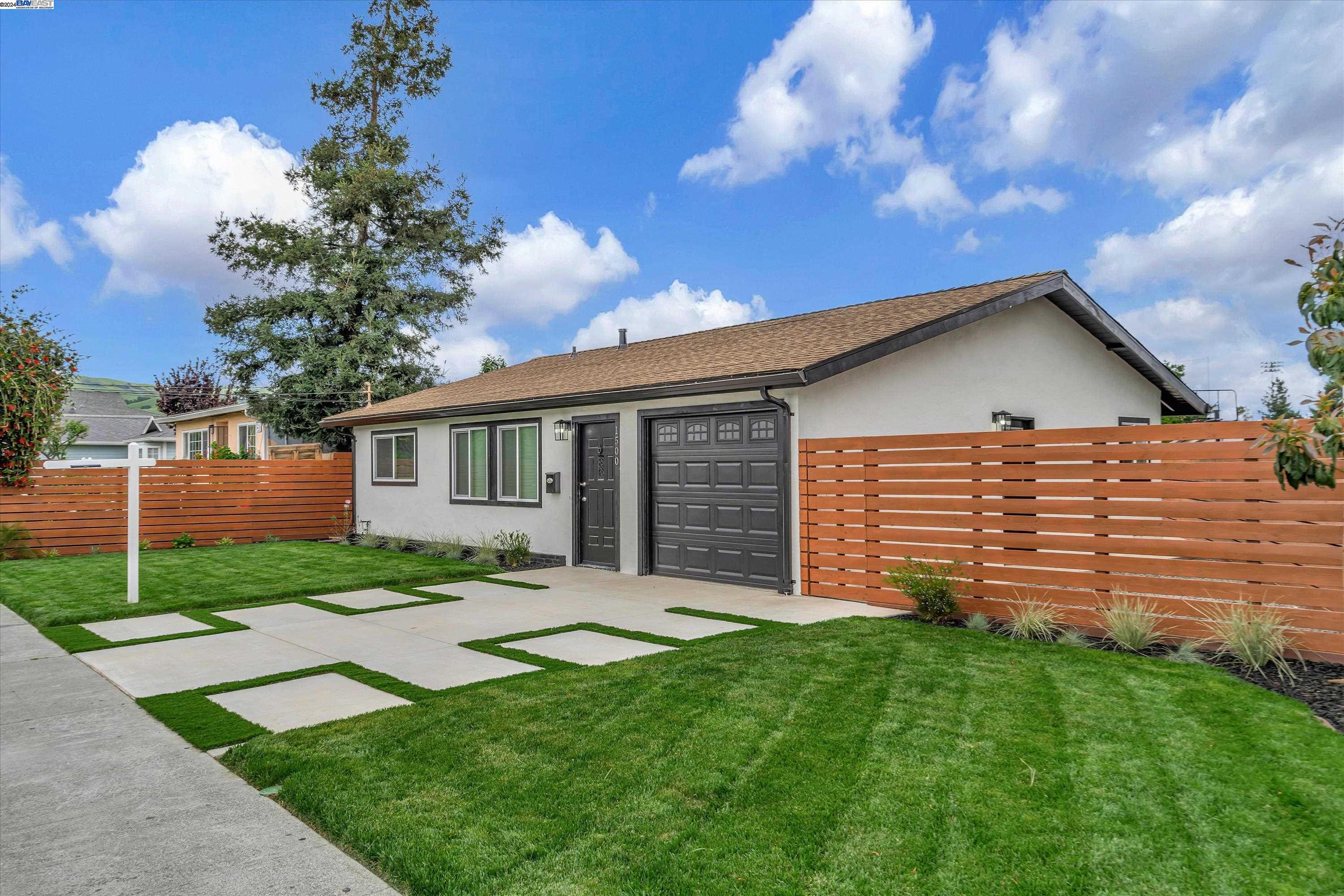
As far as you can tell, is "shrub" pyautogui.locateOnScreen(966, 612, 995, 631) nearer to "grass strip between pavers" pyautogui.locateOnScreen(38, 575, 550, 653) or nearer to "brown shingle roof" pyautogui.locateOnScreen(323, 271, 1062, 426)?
"brown shingle roof" pyautogui.locateOnScreen(323, 271, 1062, 426)

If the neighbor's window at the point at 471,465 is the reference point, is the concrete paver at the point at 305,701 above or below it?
below

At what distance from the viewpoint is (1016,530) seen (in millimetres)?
7113

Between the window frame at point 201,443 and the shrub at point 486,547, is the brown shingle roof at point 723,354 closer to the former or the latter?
the shrub at point 486,547

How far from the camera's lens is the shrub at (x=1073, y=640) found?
6113 millimetres

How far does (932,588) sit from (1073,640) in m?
1.23

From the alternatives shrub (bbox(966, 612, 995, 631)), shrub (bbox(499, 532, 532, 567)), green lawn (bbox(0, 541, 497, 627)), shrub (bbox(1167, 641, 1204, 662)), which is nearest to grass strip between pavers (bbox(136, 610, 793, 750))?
shrub (bbox(966, 612, 995, 631))

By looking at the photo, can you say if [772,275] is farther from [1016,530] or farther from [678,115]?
[1016,530]

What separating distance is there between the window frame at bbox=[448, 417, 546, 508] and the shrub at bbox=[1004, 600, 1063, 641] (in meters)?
7.29

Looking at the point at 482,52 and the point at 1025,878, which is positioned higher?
the point at 482,52

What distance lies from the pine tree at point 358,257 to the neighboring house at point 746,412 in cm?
1050

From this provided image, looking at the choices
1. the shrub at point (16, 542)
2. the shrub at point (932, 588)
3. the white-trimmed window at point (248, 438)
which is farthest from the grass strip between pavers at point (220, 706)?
the white-trimmed window at point (248, 438)

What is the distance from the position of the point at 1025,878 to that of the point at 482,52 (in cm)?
2379

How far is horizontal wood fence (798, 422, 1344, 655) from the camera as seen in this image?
5582 mm

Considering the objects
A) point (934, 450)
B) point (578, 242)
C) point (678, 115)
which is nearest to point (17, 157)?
point (578, 242)
